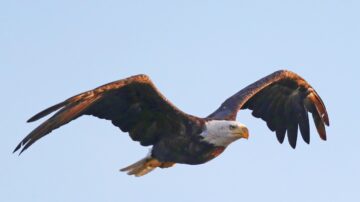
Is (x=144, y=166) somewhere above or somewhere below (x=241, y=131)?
below

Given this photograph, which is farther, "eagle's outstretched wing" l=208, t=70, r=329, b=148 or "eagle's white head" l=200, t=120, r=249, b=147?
"eagle's outstretched wing" l=208, t=70, r=329, b=148

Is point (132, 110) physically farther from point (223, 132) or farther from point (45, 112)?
point (45, 112)

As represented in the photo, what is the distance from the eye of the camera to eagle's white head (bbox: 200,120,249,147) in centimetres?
1379

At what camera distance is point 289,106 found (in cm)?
1695

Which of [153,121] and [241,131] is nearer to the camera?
[241,131]

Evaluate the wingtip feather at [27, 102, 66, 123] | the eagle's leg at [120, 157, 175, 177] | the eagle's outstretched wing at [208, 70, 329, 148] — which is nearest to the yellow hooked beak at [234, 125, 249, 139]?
the eagle's leg at [120, 157, 175, 177]

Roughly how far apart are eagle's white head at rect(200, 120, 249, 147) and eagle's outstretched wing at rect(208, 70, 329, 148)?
2744 millimetres

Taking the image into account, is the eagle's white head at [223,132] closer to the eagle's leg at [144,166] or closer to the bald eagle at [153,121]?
the bald eagle at [153,121]

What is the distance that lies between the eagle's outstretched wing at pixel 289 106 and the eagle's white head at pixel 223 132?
9.00 ft

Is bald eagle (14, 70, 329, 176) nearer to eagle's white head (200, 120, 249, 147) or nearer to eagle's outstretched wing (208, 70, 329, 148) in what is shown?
eagle's white head (200, 120, 249, 147)

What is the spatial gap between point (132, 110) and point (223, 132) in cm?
127

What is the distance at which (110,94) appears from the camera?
13.5m

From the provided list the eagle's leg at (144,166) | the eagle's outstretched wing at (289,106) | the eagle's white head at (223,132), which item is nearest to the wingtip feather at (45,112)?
the eagle's white head at (223,132)

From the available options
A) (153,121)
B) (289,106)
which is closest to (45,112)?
(153,121)
